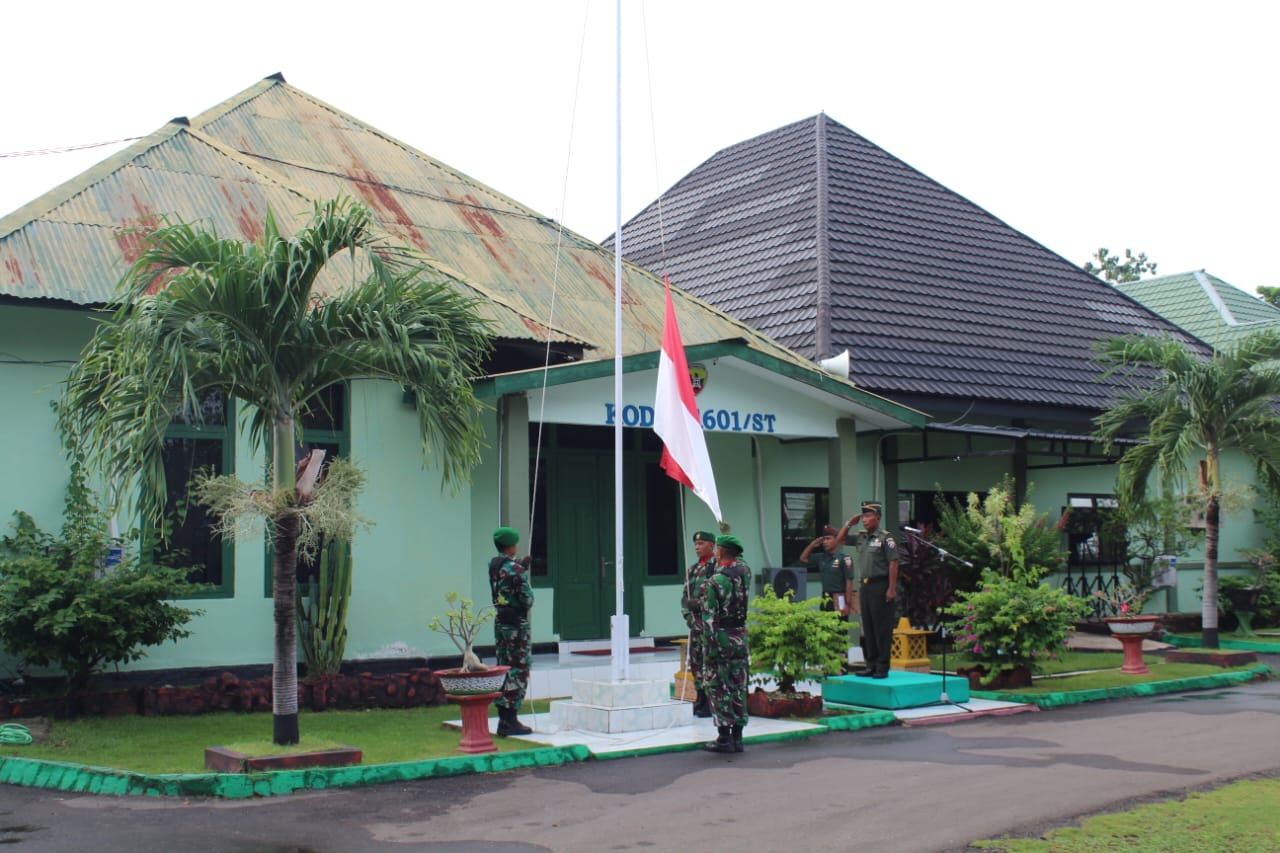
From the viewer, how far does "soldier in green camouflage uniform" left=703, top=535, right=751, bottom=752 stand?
34.5ft

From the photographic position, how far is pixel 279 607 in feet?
30.8

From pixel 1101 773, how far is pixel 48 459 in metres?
9.56

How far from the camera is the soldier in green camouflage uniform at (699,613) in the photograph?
11.2 metres

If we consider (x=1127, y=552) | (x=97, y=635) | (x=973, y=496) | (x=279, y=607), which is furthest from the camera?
(x=1127, y=552)

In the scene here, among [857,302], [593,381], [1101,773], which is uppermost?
[857,302]

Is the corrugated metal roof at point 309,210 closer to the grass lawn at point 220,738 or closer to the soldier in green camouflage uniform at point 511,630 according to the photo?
the soldier in green camouflage uniform at point 511,630

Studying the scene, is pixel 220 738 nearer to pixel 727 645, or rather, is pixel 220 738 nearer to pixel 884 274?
pixel 727 645

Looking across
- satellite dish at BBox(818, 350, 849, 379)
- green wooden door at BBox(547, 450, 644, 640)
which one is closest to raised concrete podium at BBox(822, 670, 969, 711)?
green wooden door at BBox(547, 450, 644, 640)

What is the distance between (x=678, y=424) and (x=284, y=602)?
13.0ft

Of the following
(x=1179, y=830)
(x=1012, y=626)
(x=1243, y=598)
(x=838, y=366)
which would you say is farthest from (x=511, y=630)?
(x=1243, y=598)

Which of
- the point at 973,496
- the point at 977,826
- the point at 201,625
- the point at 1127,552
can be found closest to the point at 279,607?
the point at 201,625

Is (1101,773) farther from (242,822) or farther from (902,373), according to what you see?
(902,373)

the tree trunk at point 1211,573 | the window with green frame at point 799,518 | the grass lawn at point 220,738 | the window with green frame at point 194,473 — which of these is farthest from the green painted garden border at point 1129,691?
the window with green frame at point 194,473

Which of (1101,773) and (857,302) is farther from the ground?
→ (857,302)
